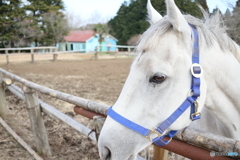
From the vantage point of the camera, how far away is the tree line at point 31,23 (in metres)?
26.2

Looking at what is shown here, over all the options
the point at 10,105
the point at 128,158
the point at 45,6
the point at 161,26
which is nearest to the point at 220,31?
the point at 161,26

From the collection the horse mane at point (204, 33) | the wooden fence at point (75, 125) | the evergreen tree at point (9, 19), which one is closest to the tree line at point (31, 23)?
the evergreen tree at point (9, 19)

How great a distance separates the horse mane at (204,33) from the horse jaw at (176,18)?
7 cm

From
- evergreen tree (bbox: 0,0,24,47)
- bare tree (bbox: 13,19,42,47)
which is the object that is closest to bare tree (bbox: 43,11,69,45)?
bare tree (bbox: 13,19,42,47)

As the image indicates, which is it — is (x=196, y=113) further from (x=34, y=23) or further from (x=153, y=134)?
(x=34, y=23)

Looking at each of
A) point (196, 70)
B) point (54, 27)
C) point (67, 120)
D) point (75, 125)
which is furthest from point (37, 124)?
point (54, 27)

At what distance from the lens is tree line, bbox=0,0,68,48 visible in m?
26.2

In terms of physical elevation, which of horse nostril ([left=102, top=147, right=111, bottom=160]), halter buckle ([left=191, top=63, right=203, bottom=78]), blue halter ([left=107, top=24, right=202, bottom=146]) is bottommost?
horse nostril ([left=102, top=147, right=111, bottom=160])

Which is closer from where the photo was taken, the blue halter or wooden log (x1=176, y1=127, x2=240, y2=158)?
wooden log (x1=176, y1=127, x2=240, y2=158)

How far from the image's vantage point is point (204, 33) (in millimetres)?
1429

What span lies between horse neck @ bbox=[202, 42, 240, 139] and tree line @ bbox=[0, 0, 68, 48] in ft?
95.2

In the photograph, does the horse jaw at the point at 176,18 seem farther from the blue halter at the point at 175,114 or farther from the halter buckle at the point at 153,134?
the halter buckle at the point at 153,134

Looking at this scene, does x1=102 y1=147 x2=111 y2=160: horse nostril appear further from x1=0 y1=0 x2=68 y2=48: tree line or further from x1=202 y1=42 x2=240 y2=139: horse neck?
x1=0 y1=0 x2=68 y2=48: tree line

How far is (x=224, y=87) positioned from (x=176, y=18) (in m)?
0.70
